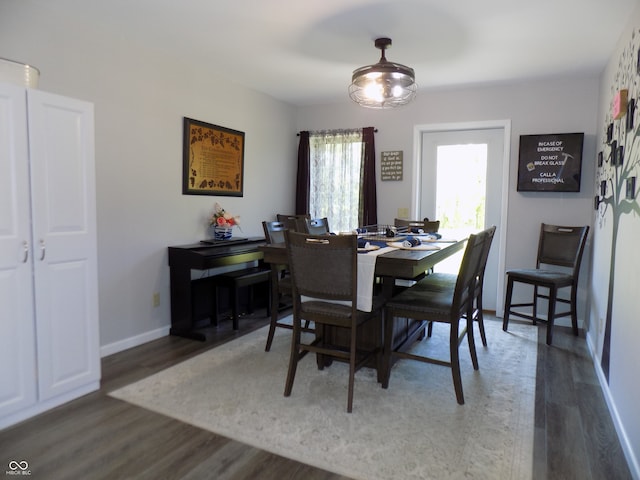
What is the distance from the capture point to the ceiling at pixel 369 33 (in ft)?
8.59

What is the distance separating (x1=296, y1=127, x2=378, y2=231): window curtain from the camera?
16.2 feet

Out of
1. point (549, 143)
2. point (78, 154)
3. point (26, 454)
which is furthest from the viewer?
point (549, 143)

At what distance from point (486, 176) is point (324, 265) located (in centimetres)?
295

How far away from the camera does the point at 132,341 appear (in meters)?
3.40

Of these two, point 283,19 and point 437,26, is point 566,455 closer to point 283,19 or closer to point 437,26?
point 437,26

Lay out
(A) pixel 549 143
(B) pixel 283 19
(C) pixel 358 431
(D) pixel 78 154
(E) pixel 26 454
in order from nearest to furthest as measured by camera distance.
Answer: (E) pixel 26 454 < (C) pixel 358 431 < (D) pixel 78 154 < (B) pixel 283 19 < (A) pixel 549 143

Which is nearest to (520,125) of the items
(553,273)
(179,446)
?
Answer: (553,273)

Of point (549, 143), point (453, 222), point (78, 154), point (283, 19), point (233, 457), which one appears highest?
point (283, 19)

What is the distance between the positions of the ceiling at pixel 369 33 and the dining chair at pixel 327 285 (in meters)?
1.48

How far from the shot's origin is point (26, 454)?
1.94 metres

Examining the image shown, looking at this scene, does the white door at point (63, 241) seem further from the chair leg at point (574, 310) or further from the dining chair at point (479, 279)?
the chair leg at point (574, 310)

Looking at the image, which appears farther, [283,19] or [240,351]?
[240,351]

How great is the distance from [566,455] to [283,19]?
2.95 meters

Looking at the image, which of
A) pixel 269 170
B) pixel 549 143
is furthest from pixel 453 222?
pixel 269 170
